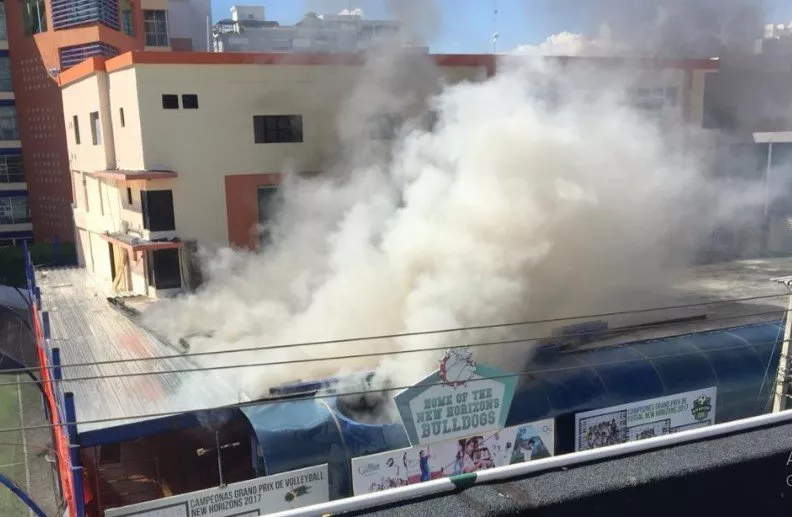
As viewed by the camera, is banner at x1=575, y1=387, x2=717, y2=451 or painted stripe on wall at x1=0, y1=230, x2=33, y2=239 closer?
banner at x1=575, y1=387, x2=717, y2=451

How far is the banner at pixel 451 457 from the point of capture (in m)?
6.70

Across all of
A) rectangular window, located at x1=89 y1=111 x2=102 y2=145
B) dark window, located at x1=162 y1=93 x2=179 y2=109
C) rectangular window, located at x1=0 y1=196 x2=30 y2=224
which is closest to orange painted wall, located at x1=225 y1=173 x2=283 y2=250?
dark window, located at x1=162 y1=93 x2=179 y2=109

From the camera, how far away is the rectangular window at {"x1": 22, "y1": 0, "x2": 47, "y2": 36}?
2062cm

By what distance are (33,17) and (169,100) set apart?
13.5 m

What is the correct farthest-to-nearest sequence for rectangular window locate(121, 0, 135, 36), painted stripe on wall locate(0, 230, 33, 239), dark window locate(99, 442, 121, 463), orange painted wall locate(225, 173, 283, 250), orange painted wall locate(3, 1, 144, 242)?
painted stripe on wall locate(0, 230, 33, 239), orange painted wall locate(3, 1, 144, 242), rectangular window locate(121, 0, 135, 36), orange painted wall locate(225, 173, 283, 250), dark window locate(99, 442, 121, 463)

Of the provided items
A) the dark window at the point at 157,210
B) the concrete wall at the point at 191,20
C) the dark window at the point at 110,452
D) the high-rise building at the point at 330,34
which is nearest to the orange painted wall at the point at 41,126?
the concrete wall at the point at 191,20

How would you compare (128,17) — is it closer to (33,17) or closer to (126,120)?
(33,17)

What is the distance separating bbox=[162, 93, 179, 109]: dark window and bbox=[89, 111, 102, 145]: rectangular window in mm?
2606

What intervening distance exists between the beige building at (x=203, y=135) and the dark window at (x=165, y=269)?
0.02 m

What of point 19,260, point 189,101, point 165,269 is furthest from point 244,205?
point 19,260

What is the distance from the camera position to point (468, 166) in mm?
9828

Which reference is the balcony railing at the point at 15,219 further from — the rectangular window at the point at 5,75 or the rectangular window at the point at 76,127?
the rectangular window at the point at 76,127

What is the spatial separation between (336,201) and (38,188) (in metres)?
16.0

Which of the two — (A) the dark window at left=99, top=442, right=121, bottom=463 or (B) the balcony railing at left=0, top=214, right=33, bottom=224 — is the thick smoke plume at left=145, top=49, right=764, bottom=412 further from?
(B) the balcony railing at left=0, top=214, right=33, bottom=224
